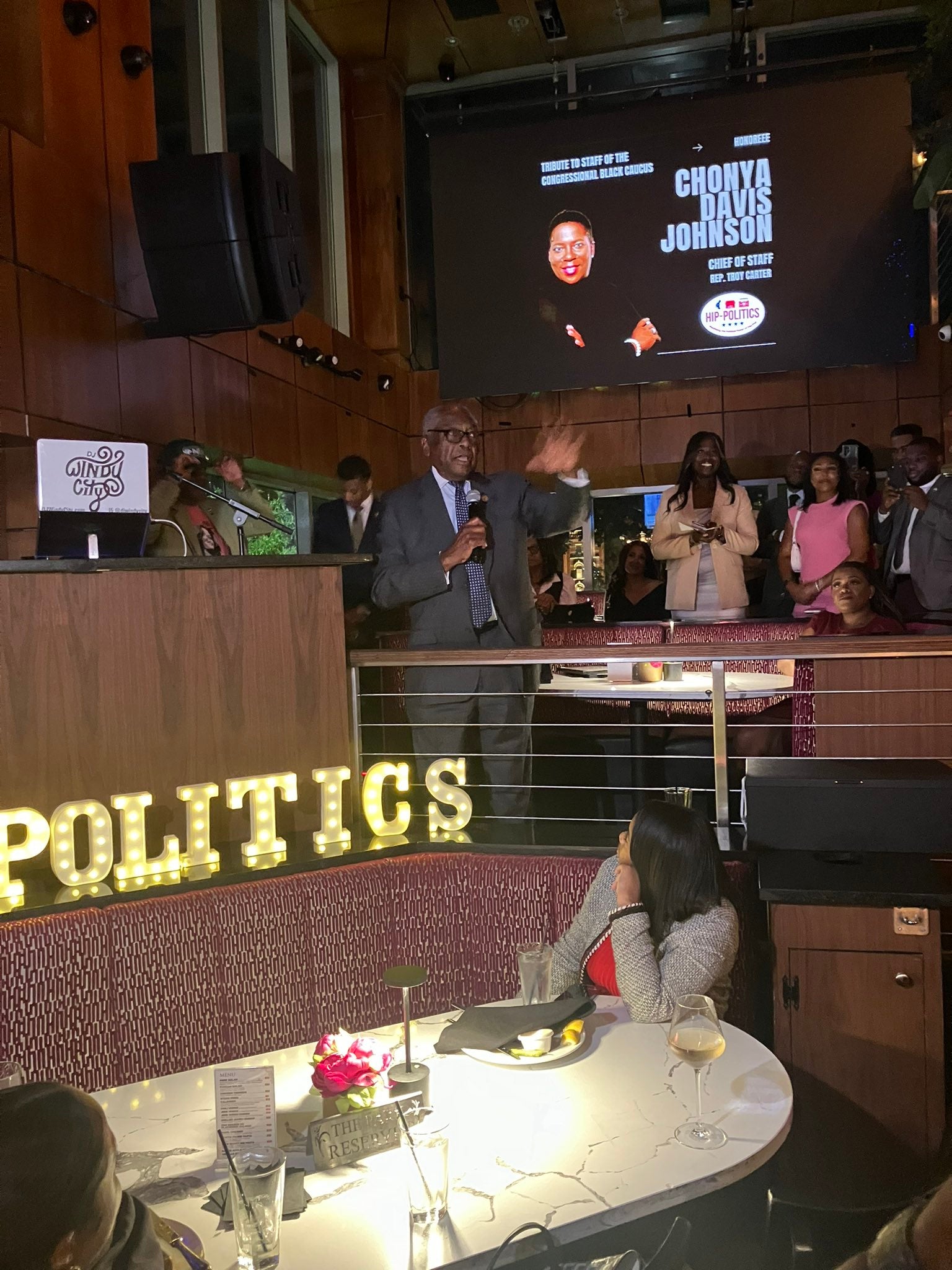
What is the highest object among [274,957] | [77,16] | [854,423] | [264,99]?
[264,99]

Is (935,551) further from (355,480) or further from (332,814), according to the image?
(332,814)

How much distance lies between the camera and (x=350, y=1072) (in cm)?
183

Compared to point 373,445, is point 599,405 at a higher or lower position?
higher

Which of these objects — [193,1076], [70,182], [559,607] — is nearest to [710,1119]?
[193,1076]

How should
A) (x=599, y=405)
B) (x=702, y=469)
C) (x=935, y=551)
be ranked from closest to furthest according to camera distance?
(x=935, y=551) → (x=702, y=469) → (x=599, y=405)

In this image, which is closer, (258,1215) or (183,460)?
(258,1215)

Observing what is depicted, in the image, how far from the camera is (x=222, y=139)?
6.32 metres

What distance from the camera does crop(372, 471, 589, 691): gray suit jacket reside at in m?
3.68

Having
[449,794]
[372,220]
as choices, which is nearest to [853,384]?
[372,220]

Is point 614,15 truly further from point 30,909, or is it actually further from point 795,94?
point 30,909

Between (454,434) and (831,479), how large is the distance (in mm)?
2154

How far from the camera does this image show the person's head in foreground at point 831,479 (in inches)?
193

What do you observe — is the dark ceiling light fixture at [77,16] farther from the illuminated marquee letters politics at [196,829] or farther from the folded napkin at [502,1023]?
the folded napkin at [502,1023]

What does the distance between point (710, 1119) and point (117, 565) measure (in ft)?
7.09
